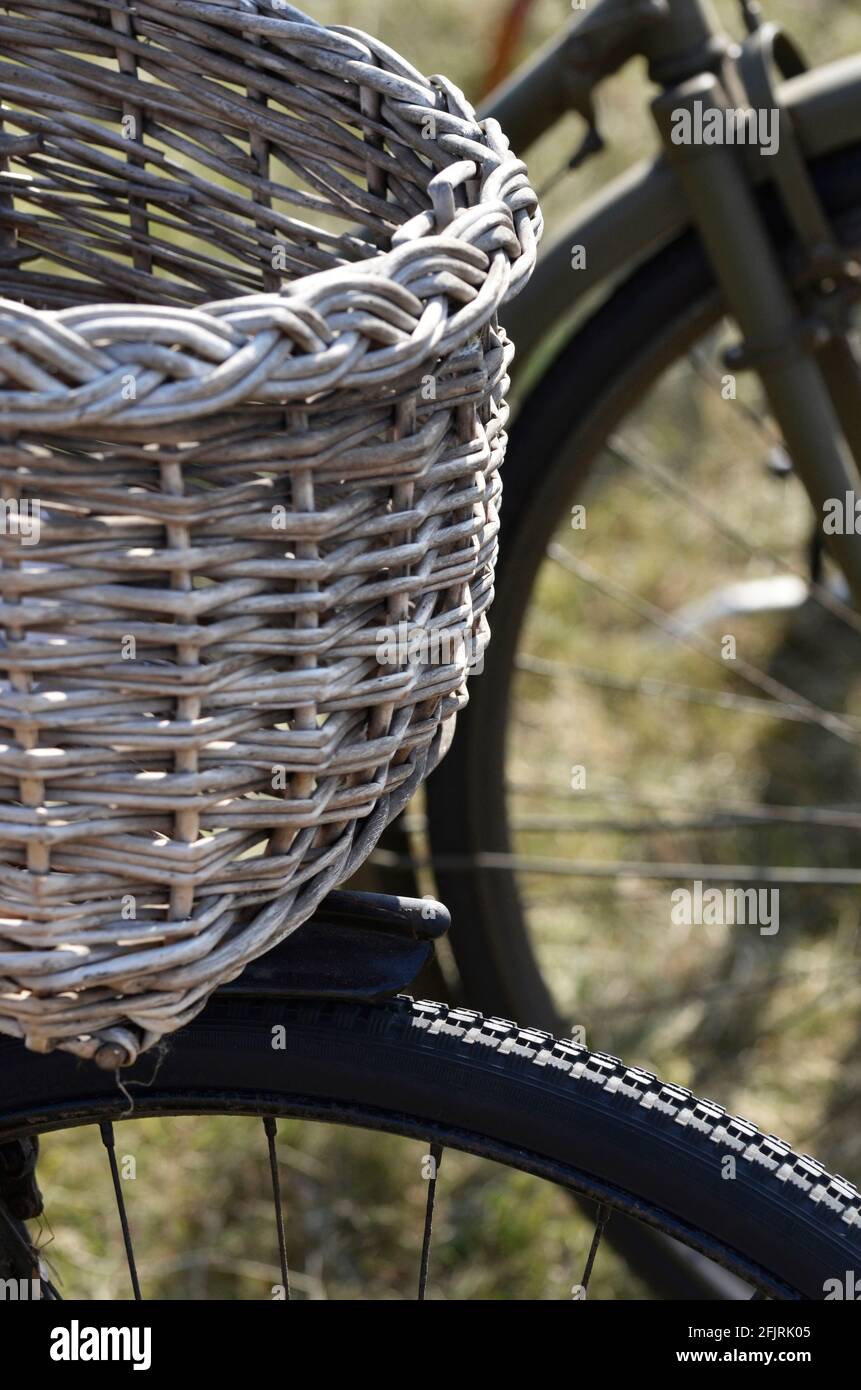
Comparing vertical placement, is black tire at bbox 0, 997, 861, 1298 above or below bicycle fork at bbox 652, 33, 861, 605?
below

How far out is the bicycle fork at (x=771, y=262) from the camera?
3.20 ft

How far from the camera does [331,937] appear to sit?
2.27ft

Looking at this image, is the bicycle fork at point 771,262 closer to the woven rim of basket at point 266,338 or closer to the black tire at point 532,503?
the black tire at point 532,503

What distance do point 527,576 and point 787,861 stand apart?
0.82 meters

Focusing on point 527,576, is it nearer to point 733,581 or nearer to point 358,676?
point 358,676

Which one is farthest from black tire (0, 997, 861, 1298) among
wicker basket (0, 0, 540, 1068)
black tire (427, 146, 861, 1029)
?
black tire (427, 146, 861, 1029)

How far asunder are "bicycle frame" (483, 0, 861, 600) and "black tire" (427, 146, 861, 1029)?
0.13ft

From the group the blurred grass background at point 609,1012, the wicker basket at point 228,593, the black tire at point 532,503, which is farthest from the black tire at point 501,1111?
the black tire at point 532,503

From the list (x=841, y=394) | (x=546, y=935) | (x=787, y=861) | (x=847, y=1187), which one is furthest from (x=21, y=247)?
(x=787, y=861)

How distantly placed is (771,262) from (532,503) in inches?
10.5

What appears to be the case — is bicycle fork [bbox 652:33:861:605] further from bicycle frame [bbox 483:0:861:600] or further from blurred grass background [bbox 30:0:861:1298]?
blurred grass background [bbox 30:0:861:1298]

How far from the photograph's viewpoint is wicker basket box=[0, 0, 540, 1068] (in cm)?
48

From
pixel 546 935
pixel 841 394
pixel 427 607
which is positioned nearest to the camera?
pixel 427 607

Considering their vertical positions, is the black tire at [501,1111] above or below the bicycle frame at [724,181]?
below
